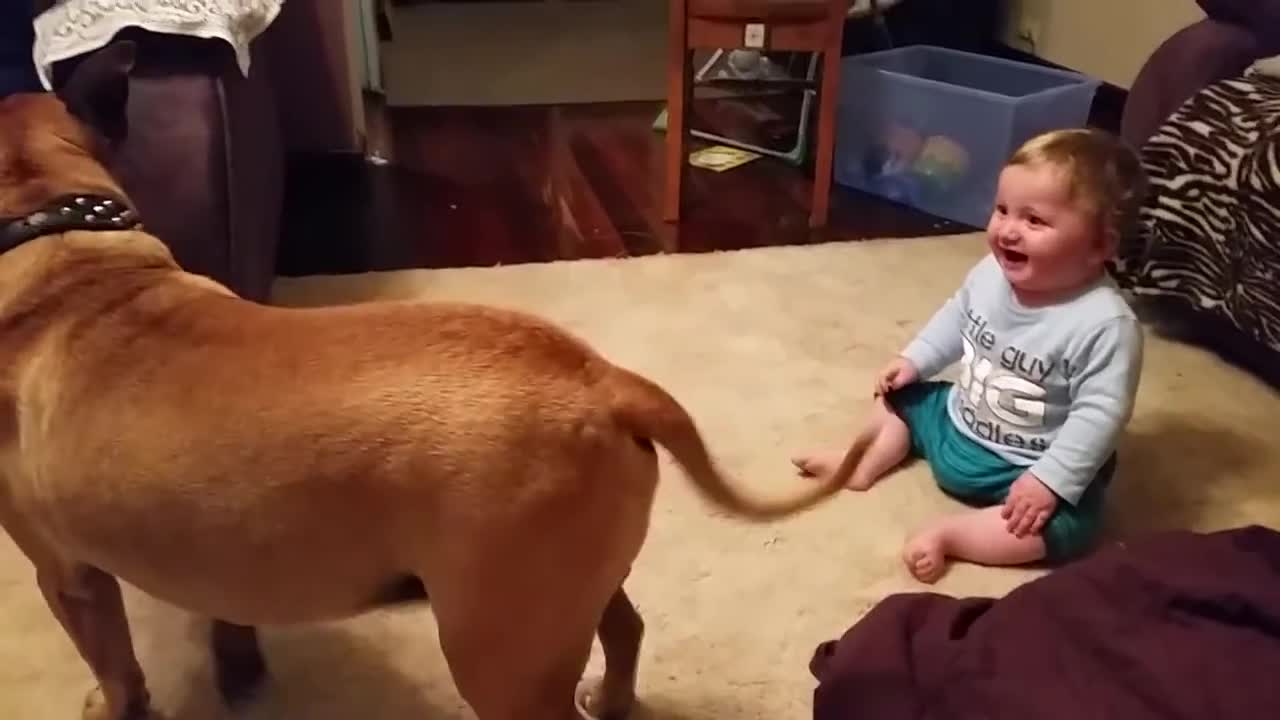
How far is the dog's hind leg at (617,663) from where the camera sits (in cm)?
129

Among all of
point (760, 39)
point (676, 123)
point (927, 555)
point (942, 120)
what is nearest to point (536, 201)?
point (676, 123)

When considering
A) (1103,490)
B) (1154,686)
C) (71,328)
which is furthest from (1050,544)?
(71,328)

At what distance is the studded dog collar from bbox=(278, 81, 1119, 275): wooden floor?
1220 mm

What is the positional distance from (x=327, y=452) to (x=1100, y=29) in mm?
2986

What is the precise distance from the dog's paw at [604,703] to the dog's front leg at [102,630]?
18.1 inches

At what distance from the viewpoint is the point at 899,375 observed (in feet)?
5.99

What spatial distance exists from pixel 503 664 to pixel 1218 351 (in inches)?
61.6

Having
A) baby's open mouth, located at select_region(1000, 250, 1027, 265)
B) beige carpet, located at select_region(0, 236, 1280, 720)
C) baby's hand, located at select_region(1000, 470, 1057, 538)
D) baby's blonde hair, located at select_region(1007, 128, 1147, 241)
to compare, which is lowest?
beige carpet, located at select_region(0, 236, 1280, 720)

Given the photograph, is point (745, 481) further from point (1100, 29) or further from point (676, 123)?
point (1100, 29)

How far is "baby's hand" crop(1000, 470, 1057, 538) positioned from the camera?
1.59 metres

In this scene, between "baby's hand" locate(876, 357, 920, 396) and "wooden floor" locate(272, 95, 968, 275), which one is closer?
"baby's hand" locate(876, 357, 920, 396)

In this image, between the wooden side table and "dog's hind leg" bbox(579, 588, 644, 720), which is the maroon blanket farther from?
the wooden side table

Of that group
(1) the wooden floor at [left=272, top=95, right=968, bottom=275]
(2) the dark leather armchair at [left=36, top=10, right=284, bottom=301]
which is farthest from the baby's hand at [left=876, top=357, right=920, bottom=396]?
(2) the dark leather armchair at [left=36, top=10, right=284, bottom=301]

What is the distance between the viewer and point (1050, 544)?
1.60m
